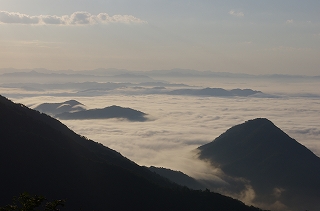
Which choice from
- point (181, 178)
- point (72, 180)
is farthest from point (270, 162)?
point (72, 180)

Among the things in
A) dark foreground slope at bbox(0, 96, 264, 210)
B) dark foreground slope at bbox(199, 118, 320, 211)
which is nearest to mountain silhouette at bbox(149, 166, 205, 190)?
dark foreground slope at bbox(199, 118, 320, 211)

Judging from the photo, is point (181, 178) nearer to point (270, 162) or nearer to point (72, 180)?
point (270, 162)

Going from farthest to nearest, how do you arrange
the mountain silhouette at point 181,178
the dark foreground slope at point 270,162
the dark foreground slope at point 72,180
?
the dark foreground slope at point 270,162 → the mountain silhouette at point 181,178 → the dark foreground slope at point 72,180

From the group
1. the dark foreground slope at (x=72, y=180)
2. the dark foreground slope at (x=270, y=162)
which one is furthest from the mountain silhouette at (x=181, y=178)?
the dark foreground slope at (x=72, y=180)

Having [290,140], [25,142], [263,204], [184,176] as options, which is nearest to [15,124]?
[25,142]

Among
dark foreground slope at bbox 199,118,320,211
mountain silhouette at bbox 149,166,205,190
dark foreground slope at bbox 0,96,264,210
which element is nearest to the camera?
dark foreground slope at bbox 0,96,264,210

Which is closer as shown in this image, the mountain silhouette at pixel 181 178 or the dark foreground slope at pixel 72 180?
the dark foreground slope at pixel 72 180

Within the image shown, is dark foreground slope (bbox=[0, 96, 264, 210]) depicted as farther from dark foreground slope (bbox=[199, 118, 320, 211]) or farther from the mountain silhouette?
dark foreground slope (bbox=[199, 118, 320, 211])

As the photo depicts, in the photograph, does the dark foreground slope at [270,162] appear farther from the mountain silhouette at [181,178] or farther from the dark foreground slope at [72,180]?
the dark foreground slope at [72,180]
